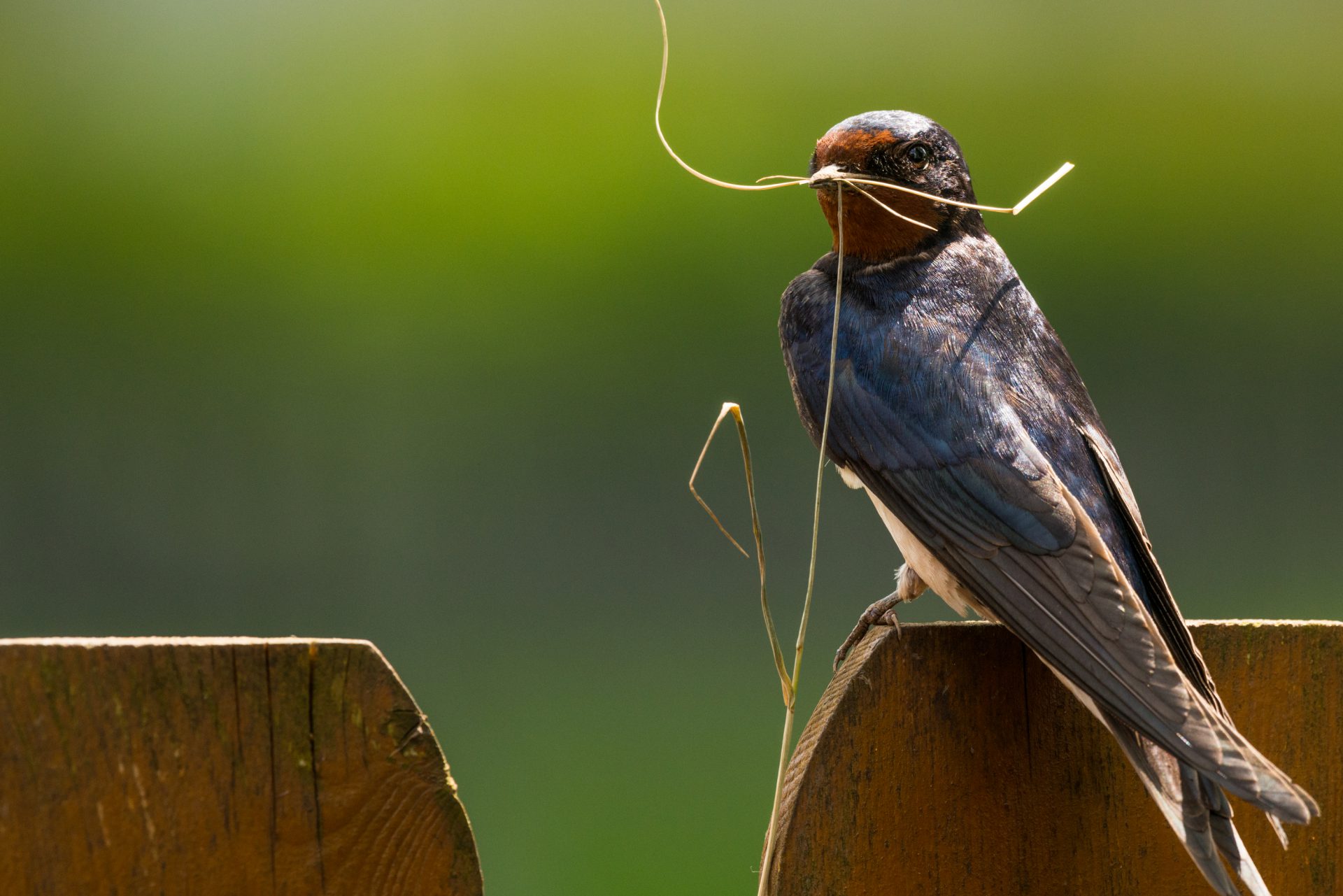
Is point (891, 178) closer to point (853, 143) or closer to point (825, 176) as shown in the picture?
point (853, 143)

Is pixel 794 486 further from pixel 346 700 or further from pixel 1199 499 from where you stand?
pixel 346 700

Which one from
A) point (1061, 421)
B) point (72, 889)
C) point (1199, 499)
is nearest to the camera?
point (72, 889)

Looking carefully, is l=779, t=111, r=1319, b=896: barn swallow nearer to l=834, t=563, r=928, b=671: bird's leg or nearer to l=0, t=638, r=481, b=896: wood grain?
l=834, t=563, r=928, b=671: bird's leg

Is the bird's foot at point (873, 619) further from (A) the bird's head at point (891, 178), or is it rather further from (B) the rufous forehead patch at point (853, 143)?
(B) the rufous forehead patch at point (853, 143)

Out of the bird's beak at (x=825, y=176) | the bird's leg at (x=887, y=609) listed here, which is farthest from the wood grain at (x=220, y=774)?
the bird's beak at (x=825, y=176)

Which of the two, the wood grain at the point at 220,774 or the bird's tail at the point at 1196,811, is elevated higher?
the wood grain at the point at 220,774

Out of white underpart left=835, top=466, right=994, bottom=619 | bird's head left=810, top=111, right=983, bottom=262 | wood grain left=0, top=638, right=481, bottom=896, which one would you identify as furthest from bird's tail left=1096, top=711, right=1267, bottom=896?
bird's head left=810, top=111, right=983, bottom=262

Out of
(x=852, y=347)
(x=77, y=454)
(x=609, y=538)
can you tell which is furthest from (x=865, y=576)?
(x=77, y=454)
